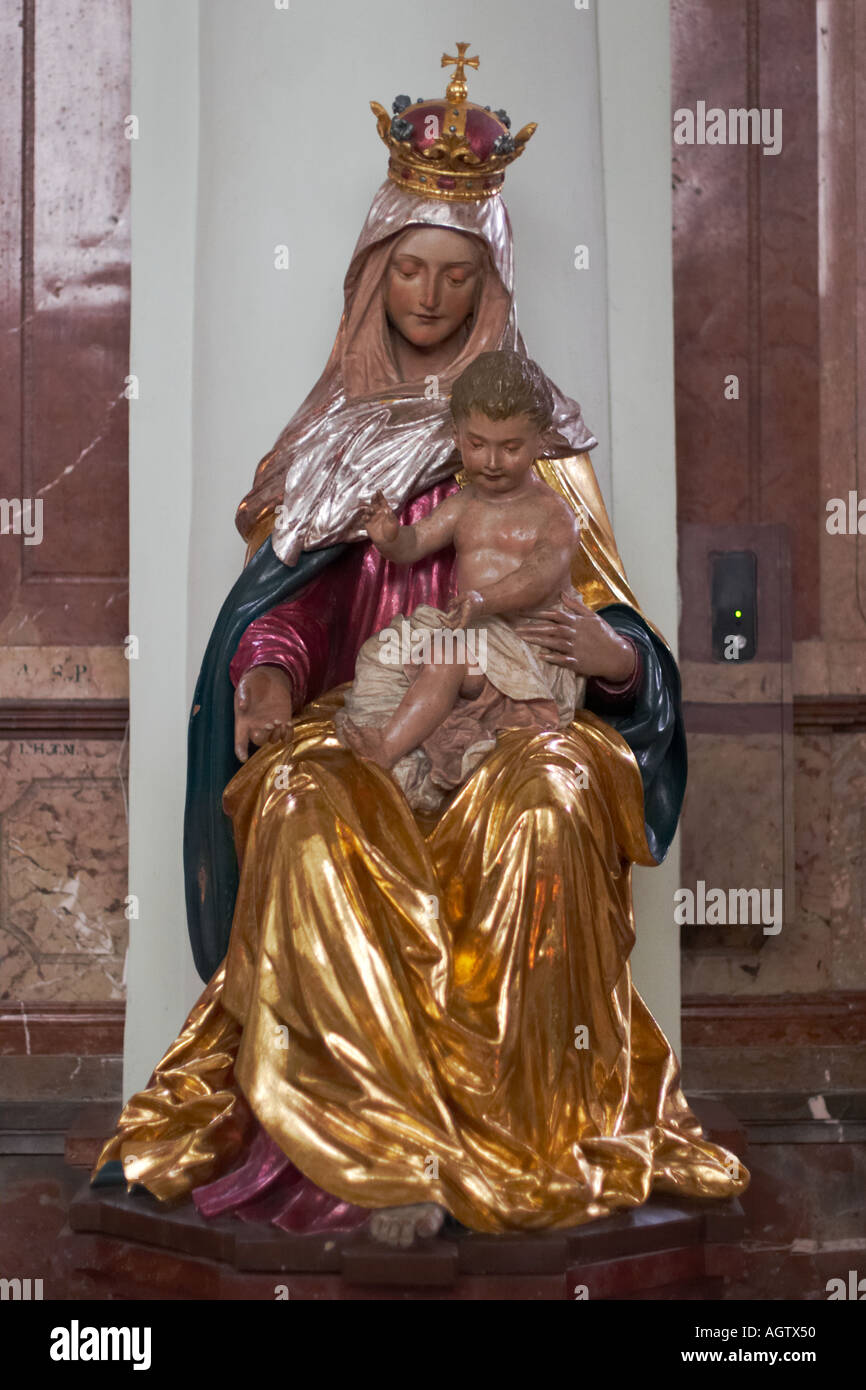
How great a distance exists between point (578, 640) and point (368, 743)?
1.57ft

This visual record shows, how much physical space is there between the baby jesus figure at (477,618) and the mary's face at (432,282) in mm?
439

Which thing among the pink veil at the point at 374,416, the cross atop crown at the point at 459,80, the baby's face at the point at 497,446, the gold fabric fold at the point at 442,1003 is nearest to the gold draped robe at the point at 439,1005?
the gold fabric fold at the point at 442,1003

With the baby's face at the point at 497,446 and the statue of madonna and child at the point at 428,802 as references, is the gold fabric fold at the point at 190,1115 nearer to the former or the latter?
the statue of madonna and child at the point at 428,802

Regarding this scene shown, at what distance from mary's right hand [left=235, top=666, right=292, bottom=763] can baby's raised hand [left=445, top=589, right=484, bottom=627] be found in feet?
1.20

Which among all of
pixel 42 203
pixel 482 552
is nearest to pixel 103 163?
pixel 42 203

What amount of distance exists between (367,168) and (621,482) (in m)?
1.02

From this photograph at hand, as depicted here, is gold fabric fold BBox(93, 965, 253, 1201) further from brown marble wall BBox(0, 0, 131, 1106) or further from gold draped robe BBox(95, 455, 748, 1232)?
brown marble wall BBox(0, 0, 131, 1106)

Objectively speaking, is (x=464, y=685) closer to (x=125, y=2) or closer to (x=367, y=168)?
(x=367, y=168)

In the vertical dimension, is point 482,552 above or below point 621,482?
below

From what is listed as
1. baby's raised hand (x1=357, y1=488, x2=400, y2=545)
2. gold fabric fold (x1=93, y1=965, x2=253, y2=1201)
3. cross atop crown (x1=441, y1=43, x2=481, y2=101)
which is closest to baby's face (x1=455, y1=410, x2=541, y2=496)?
baby's raised hand (x1=357, y1=488, x2=400, y2=545)

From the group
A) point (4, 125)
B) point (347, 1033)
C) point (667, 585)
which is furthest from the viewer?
point (4, 125)

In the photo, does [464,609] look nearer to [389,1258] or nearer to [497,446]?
[497,446]

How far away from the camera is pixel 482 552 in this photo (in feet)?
11.8

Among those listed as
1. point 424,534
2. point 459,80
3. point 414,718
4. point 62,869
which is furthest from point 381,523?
point 62,869
